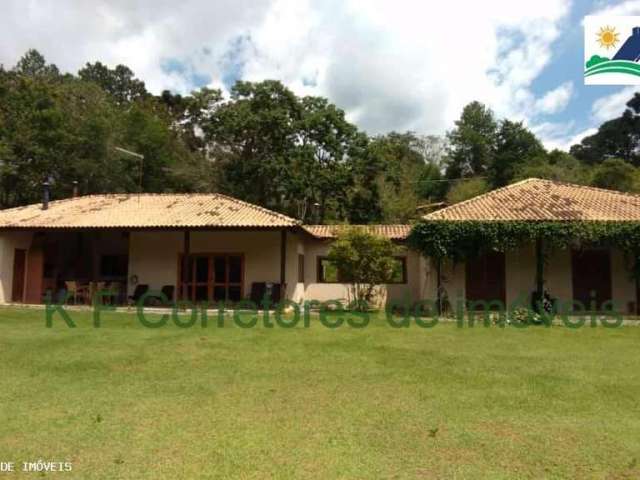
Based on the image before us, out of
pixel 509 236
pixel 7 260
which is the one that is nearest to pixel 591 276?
pixel 509 236

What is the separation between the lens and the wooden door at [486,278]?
1802 centimetres

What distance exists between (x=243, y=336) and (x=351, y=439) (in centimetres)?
699

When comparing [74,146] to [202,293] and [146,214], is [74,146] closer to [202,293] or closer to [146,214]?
[146,214]

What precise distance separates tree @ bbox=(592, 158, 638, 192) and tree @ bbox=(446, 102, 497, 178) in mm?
15865

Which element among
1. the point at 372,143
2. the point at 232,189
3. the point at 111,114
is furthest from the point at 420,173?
the point at 111,114

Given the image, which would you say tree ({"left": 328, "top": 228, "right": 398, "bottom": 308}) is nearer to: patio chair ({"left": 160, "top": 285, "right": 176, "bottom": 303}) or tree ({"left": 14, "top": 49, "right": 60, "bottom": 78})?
patio chair ({"left": 160, "top": 285, "right": 176, "bottom": 303})

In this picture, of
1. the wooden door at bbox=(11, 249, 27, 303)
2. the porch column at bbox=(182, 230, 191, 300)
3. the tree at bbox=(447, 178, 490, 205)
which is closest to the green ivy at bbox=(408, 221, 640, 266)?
the porch column at bbox=(182, 230, 191, 300)

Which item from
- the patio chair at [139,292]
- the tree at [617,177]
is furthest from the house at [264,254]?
the tree at [617,177]

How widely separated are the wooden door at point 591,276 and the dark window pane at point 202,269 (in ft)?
42.7

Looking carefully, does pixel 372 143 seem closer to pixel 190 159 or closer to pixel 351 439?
pixel 190 159

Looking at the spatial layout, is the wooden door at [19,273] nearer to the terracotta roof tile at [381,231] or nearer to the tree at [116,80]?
the terracotta roof tile at [381,231]

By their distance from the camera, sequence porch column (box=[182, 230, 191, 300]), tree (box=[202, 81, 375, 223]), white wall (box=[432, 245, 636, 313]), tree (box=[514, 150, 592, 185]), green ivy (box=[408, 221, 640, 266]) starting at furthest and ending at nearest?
tree (box=[514, 150, 592, 185]), tree (box=[202, 81, 375, 223]), porch column (box=[182, 230, 191, 300]), white wall (box=[432, 245, 636, 313]), green ivy (box=[408, 221, 640, 266])

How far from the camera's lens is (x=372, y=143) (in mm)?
34375

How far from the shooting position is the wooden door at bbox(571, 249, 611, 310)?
1788cm
